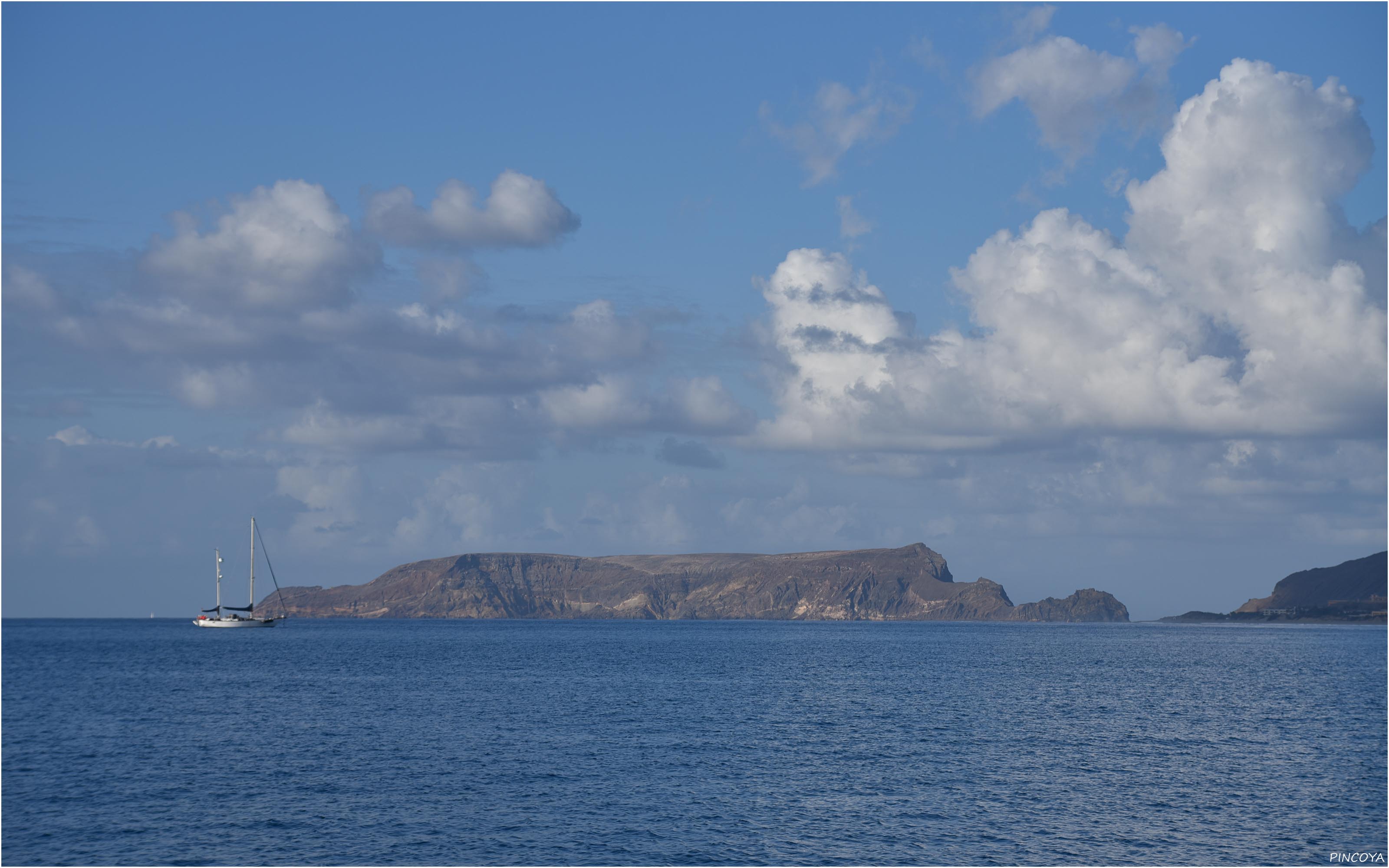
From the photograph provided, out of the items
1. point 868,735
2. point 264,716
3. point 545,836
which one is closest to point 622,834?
point 545,836

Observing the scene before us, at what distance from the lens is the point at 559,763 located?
217ft

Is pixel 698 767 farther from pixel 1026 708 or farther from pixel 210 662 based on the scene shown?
pixel 210 662

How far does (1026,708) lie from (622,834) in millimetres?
57443

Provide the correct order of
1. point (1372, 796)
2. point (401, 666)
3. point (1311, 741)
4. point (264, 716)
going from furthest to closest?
point (401, 666)
point (264, 716)
point (1311, 741)
point (1372, 796)

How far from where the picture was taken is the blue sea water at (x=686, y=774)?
48.1m

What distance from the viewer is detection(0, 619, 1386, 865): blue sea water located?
158ft

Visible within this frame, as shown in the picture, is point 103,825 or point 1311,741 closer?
point 103,825

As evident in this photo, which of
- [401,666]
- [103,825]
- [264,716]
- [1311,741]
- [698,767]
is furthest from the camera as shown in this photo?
[401,666]

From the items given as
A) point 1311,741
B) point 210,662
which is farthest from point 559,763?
point 210,662

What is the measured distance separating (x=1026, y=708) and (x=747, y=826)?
2079 inches

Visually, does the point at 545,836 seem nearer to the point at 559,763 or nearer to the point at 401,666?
the point at 559,763

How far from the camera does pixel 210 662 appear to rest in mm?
156250

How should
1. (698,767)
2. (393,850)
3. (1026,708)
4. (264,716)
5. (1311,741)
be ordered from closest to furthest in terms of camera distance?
(393,850), (698,767), (1311,741), (264,716), (1026,708)

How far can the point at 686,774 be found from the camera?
208 feet
